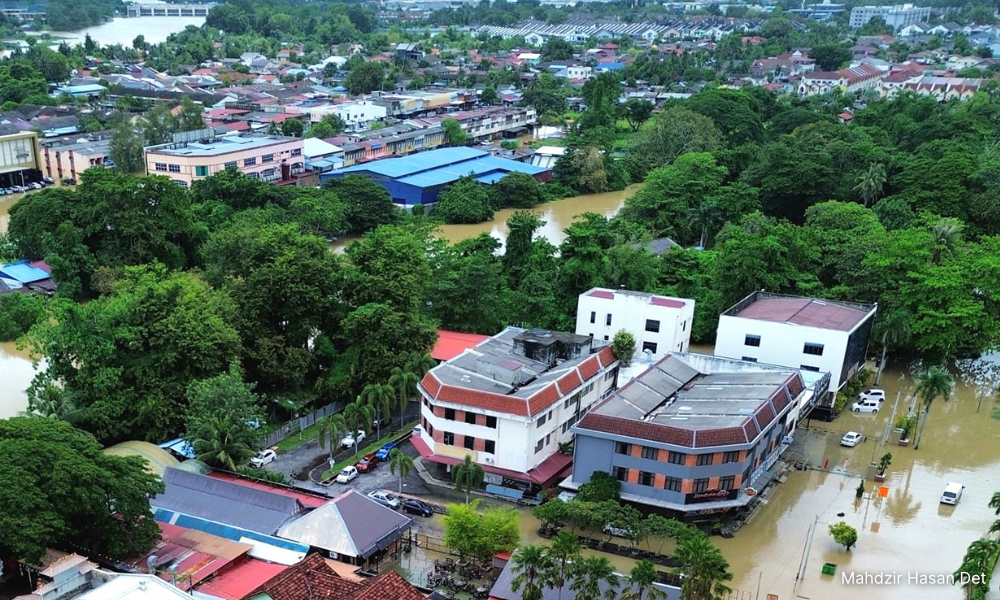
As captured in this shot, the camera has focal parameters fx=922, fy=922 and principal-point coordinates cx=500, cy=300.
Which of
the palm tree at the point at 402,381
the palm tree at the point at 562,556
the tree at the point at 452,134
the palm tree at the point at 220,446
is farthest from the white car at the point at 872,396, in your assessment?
the tree at the point at 452,134

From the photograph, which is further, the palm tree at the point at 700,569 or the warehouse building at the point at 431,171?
the warehouse building at the point at 431,171

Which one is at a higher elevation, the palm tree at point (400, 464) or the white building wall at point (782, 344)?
the white building wall at point (782, 344)

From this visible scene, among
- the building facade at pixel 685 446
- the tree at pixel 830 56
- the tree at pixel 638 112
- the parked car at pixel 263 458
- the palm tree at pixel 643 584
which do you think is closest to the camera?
the palm tree at pixel 643 584

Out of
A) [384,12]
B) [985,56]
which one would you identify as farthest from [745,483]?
[384,12]

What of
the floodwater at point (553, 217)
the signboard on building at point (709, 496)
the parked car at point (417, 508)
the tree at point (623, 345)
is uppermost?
the tree at point (623, 345)

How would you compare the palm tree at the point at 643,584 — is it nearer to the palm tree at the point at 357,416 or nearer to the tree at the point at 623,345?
the palm tree at the point at 357,416

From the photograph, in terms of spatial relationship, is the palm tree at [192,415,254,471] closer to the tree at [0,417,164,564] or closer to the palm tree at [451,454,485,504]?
the tree at [0,417,164,564]
